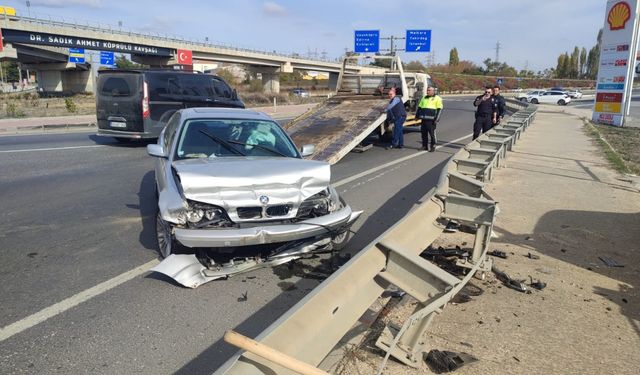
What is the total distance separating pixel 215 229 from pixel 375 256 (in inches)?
68.0

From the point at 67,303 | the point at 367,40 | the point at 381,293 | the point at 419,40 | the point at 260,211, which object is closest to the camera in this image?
the point at 381,293

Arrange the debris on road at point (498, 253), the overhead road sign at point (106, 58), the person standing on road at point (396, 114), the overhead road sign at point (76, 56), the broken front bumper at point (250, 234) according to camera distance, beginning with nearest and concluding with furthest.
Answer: the broken front bumper at point (250, 234) → the debris on road at point (498, 253) → the person standing on road at point (396, 114) → the overhead road sign at point (106, 58) → the overhead road sign at point (76, 56)

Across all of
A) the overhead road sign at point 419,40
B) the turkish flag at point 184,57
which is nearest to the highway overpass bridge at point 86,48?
the turkish flag at point 184,57

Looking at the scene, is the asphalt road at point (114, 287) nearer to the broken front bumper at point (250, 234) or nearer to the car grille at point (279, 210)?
the broken front bumper at point (250, 234)

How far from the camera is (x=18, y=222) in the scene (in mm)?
6301

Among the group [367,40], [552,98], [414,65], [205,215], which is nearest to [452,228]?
[205,215]

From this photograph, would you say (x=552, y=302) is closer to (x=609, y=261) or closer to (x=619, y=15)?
(x=609, y=261)

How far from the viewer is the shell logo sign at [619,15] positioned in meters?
21.0

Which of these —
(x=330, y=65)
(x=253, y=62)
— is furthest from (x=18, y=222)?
(x=330, y=65)

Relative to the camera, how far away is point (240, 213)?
4.33m

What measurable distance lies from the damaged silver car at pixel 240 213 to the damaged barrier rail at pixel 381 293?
104 cm

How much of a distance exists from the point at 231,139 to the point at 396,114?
7.74 meters

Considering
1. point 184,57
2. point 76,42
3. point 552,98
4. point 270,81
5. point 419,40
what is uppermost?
point 76,42

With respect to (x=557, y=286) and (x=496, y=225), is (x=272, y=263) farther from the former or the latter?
(x=496, y=225)
